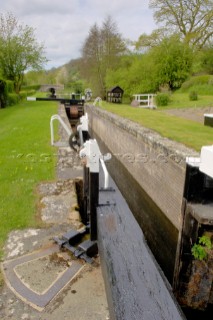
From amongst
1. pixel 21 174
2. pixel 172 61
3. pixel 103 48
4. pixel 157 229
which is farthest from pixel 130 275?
pixel 103 48

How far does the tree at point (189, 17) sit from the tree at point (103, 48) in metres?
5.07

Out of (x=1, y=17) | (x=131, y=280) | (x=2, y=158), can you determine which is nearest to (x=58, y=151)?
(x=2, y=158)

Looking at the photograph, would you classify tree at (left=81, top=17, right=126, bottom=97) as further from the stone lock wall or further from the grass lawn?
the stone lock wall

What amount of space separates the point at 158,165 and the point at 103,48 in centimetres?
2564

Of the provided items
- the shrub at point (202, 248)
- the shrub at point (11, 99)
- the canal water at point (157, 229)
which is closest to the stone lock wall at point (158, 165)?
the canal water at point (157, 229)

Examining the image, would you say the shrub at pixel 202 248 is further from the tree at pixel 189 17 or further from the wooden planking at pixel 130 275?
the tree at pixel 189 17

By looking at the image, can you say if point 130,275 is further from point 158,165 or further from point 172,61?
point 172,61

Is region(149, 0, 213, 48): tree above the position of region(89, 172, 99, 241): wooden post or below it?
above

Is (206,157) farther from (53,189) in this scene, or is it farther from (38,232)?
(53,189)

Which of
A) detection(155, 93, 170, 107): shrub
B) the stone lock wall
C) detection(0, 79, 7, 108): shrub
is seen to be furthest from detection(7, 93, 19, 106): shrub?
the stone lock wall

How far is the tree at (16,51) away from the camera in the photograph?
2408cm

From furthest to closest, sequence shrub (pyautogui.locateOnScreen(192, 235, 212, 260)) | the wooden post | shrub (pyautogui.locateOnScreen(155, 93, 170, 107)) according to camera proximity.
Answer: shrub (pyautogui.locateOnScreen(155, 93, 170, 107)) → the wooden post → shrub (pyautogui.locateOnScreen(192, 235, 212, 260))

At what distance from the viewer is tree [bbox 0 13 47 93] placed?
24.1 metres

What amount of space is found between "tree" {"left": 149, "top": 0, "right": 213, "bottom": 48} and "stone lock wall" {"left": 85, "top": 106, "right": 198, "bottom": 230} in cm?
1997
